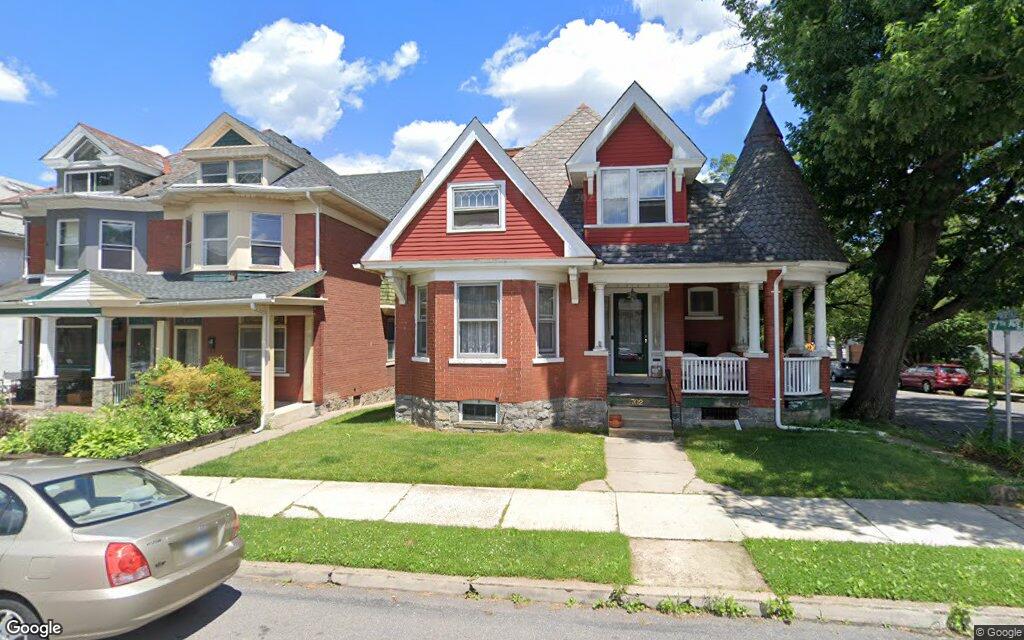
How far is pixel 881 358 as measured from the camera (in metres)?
13.5

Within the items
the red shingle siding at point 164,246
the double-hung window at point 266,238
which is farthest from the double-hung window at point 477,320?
the red shingle siding at point 164,246

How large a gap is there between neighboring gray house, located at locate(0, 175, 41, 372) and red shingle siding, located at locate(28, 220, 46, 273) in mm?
2426

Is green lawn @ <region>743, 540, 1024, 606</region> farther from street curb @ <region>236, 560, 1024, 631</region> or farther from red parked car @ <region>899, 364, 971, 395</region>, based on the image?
red parked car @ <region>899, 364, 971, 395</region>

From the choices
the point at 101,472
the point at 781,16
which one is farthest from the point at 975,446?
the point at 101,472

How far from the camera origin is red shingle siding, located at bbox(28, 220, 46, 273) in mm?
17906

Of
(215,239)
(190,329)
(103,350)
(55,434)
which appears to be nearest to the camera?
(55,434)

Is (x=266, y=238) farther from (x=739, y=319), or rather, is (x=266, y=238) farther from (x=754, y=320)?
(x=739, y=319)

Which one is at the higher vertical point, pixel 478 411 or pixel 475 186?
pixel 475 186

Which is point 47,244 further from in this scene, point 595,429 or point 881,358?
point 881,358

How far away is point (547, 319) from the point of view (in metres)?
12.9

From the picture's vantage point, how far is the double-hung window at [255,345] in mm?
15883

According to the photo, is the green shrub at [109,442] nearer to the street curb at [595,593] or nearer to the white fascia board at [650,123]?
the street curb at [595,593]

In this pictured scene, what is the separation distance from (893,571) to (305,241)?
52.0 ft

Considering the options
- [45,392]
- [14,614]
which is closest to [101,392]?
[45,392]
